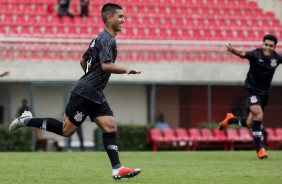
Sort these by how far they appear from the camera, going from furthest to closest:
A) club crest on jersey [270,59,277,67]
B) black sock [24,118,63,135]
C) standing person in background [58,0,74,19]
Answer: standing person in background [58,0,74,19], club crest on jersey [270,59,277,67], black sock [24,118,63,135]

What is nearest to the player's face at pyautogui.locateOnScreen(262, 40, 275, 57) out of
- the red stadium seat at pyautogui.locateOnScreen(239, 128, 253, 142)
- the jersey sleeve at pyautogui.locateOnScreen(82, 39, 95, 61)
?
the jersey sleeve at pyautogui.locateOnScreen(82, 39, 95, 61)

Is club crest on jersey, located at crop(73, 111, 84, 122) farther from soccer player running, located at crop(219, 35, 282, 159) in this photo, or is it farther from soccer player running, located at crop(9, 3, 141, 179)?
soccer player running, located at crop(219, 35, 282, 159)

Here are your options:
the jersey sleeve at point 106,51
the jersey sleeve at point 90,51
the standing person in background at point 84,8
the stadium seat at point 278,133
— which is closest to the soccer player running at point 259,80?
the jersey sleeve at point 90,51

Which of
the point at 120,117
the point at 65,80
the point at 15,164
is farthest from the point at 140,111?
the point at 15,164

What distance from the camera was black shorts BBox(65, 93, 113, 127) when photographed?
36.2 feet

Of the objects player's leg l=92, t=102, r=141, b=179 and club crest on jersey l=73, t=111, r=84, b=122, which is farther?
club crest on jersey l=73, t=111, r=84, b=122

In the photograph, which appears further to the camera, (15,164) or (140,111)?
(140,111)

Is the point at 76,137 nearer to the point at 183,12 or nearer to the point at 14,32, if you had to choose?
the point at 14,32

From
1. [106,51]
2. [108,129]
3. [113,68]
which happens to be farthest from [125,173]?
[106,51]

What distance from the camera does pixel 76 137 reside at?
27.4 metres

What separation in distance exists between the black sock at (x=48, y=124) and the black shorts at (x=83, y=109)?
320mm

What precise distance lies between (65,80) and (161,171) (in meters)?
13.9

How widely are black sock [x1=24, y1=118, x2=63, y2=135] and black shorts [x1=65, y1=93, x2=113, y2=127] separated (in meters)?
0.32

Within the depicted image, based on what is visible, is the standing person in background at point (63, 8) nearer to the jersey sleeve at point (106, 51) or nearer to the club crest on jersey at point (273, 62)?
the club crest on jersey at point (273, 62)
